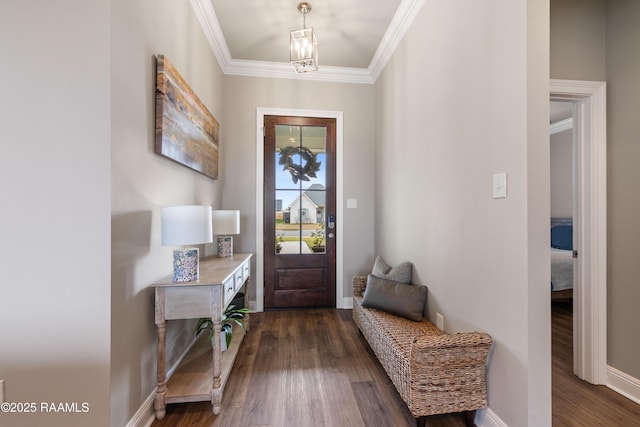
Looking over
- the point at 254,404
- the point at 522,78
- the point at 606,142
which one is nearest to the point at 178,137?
the point at 254,404

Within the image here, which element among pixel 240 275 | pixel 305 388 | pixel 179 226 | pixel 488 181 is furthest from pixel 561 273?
pixel 179 226

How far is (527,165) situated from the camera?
1145 mm

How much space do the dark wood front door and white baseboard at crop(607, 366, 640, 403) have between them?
226cm

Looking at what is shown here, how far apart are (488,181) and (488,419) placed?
1.21 m

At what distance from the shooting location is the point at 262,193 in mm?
3086

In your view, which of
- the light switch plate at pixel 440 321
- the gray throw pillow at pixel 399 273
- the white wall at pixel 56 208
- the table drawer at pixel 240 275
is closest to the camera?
the white wall at pixel 56 208

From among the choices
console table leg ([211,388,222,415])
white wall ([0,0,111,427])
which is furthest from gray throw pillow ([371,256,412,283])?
white wall ([0,0,111,427])

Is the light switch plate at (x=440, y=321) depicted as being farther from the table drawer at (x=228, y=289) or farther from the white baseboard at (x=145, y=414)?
the white baseboard at (x=145, y=414)

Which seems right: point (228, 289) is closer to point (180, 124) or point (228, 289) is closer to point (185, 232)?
point (185, 232)

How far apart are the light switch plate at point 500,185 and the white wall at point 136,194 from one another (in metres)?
1.78

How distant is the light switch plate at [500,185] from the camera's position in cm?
126

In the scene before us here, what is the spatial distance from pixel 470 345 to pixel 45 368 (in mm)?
1916

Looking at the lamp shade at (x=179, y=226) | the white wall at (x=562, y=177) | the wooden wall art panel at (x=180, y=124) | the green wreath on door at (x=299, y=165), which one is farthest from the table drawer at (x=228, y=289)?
the white wall at (x=562, y=177)

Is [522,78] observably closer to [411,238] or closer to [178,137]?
[411,238]
